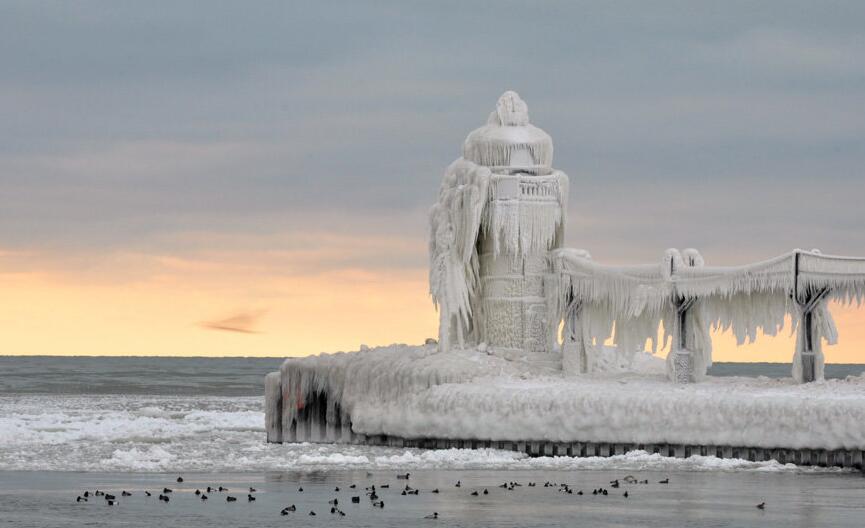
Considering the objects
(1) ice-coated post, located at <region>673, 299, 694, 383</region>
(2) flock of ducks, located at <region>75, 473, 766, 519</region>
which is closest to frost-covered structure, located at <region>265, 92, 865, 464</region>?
(1) ice-coated post, located at <region>673, 299, 694, 383</region>

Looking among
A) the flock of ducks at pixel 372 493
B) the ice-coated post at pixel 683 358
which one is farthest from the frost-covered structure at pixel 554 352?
the flock of ducks at pixel 372 493

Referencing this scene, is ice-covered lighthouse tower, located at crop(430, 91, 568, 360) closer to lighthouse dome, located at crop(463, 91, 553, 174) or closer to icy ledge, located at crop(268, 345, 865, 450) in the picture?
lighthouse dome, located at crop(463, 91, 553, 174)

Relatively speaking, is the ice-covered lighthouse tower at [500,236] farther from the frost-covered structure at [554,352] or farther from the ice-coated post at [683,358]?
the ice-coated post at [683,358]

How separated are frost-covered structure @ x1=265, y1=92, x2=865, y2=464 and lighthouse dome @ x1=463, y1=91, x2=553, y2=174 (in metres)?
0.03

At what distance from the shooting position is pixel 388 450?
128 ft

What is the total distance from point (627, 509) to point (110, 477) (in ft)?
36.7

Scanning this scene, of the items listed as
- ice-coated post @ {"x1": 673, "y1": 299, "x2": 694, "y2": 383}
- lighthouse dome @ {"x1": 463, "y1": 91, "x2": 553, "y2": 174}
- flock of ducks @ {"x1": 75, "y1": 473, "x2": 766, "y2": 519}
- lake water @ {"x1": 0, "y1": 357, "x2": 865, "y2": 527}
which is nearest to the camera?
lake water @ {"x1": 0, "y1": 357, "x2": 865, "y2": 527}

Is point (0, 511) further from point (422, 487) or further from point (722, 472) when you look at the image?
point (722, 472)

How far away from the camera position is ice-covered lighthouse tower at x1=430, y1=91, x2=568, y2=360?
42.1 metres

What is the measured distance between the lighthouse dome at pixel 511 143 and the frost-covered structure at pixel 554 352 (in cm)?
3

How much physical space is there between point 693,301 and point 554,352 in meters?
4.47

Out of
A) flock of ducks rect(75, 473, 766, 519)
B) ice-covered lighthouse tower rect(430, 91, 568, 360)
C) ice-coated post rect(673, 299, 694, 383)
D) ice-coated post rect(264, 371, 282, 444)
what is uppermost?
ice-covered lighthouse tower rect(430, 91, 568, 360)

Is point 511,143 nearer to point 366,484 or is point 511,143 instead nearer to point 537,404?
point 537,404

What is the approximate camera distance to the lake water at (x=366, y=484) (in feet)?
90.7
